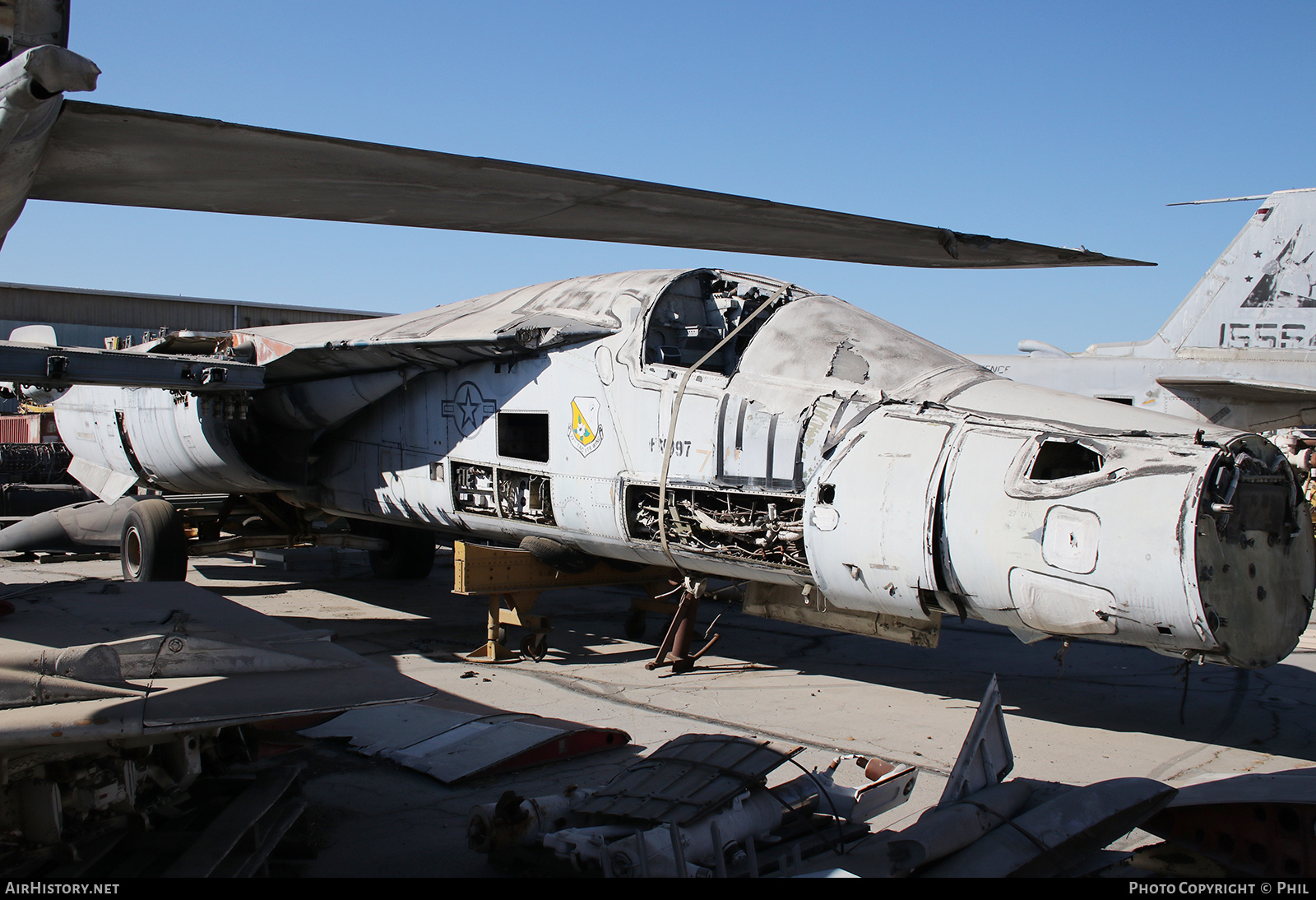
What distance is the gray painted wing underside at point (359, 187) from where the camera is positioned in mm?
2547

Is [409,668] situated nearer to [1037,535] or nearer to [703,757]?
[703,757]

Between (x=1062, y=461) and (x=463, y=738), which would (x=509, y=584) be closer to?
(x=463, y=738)

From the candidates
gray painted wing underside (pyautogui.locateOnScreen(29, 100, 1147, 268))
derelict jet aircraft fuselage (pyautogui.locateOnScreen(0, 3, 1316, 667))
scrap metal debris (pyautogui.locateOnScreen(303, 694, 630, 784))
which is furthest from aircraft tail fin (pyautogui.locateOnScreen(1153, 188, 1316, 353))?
gray painted wing underside (pyautogui.locateOnScreen(29, 100, 1147, 268))

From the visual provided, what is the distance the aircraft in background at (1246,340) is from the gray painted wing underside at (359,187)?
45.6 ft

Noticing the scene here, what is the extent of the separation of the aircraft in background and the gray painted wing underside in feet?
45.6

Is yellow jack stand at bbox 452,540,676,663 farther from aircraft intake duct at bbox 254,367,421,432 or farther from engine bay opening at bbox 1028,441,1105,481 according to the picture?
engine bay opening at bbox 1028,441,1105,481

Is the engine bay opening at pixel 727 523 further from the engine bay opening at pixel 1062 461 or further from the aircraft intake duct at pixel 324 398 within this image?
the aircraft intake duct at pixel 324 398

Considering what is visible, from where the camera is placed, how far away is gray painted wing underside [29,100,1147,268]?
255 centimetres

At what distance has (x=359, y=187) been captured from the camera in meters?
2.95

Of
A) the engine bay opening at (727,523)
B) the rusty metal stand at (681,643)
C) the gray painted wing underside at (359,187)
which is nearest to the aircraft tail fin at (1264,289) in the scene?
the rusty metal stand at (681,643)

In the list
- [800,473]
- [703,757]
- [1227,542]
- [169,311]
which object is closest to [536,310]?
[800,473]

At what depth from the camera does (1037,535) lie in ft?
14.2

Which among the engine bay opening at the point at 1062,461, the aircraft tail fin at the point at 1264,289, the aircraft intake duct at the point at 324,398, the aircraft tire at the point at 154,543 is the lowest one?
the aircraft tire at the point at 154,543

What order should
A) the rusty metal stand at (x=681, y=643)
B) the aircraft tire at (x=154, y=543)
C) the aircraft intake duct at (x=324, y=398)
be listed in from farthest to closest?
the aircraft tire at (x=154, y=543), the aircraft intake duct at (x=324, y=398), the rusty metal stand at (x=681, y=643)
